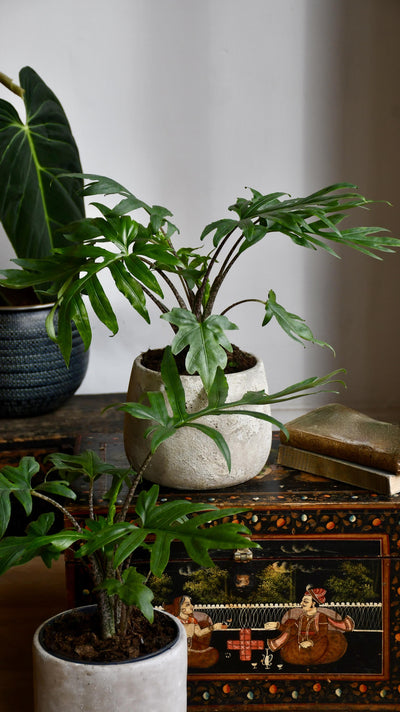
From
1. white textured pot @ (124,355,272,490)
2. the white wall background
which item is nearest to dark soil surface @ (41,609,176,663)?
Answer: white textured pot @ (124,355,272,490)

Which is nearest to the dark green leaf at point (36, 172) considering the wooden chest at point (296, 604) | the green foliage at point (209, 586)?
the wooden chest at point (296, 604)

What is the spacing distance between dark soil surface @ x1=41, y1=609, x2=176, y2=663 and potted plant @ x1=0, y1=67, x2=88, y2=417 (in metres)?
0.77

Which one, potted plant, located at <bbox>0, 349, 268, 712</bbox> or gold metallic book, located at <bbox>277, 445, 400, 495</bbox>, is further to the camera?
gold metallic book, located at <bbox>277, 445, 400, 495</bbox>

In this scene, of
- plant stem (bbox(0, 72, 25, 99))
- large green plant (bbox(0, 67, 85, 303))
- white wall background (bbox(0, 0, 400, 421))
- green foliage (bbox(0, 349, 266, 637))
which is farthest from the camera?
white wall background (bbox(0, 0, 400, 421))

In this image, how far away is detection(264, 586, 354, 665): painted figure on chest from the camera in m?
1.40

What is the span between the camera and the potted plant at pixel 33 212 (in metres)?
1.83

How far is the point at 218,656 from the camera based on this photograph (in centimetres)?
142

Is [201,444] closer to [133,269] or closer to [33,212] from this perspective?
[133,269]

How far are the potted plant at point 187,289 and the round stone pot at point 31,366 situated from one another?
494 millimetres

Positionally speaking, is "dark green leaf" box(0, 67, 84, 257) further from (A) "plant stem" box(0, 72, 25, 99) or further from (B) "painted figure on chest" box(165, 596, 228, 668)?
(B) "painted figure on chest" box(165, 596, 228, 668)

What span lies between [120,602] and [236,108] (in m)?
1.37

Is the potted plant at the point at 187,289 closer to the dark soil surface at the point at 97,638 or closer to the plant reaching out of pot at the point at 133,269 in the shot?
the plant reaching out of pot at the point at 133,269

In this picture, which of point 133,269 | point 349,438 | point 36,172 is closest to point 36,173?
point 36,172

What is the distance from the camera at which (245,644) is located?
1414 millimetres
